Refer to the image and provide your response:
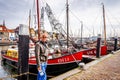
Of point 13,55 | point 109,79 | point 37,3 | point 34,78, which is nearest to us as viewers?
point 109,79

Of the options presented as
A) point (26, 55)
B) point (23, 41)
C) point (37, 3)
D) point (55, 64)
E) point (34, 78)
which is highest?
point (37, 3)

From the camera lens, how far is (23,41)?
5891 millimetres

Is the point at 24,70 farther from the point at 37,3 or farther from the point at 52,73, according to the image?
the point at 52,73

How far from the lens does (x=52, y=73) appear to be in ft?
41.7

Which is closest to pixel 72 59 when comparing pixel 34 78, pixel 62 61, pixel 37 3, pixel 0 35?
pixel 62 61

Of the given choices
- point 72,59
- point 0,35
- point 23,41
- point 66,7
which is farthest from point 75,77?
point 0,35

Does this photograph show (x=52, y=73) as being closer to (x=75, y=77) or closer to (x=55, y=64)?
(x=55, y=64)

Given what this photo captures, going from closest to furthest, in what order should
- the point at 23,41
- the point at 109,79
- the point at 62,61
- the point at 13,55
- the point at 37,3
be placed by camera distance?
the point at 23,41 → the point at 109,79 → the point at 37,3 → the point at 62,61 → the point at 13,55

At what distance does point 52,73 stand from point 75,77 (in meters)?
6.19

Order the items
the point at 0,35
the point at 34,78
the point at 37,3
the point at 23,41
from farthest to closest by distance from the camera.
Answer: the point at 0,35
the point at 34,78
the point at 37,3
the point at 23,41

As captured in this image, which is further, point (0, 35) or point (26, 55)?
point (0, 35)

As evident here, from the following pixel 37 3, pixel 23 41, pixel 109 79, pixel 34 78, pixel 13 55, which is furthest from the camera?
pixel 13 55

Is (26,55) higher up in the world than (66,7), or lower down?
lower down

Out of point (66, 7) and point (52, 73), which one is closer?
point (52, 73)
